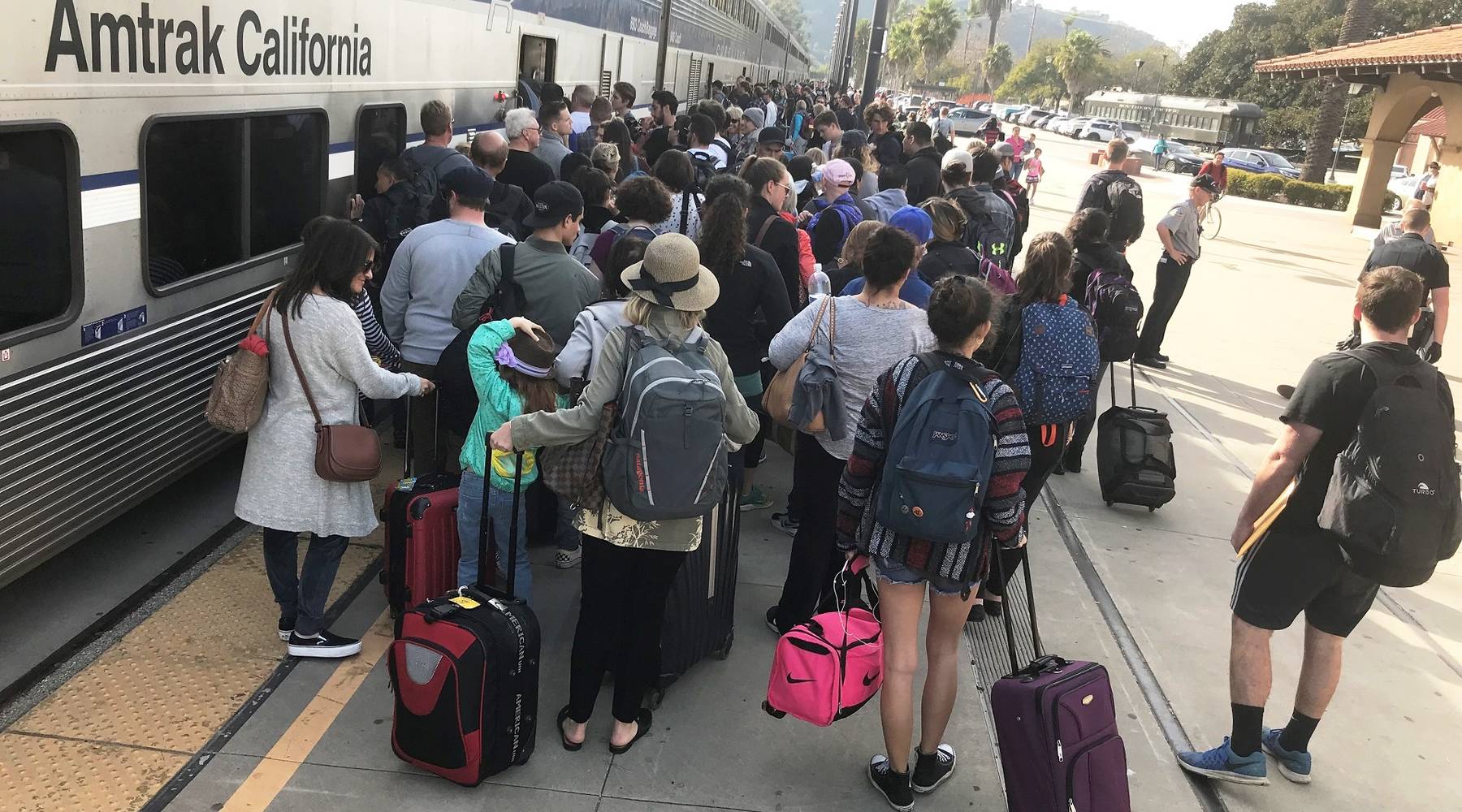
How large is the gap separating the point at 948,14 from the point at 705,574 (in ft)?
403

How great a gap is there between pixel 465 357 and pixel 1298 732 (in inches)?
131

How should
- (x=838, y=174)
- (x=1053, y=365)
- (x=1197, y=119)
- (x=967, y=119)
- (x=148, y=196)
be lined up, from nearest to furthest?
(x=1053, y=365) → (x=148, y=196) → (x=838, y=174) → (x=1197, y=119) → (x=967, y=119)

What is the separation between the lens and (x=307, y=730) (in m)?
3.74

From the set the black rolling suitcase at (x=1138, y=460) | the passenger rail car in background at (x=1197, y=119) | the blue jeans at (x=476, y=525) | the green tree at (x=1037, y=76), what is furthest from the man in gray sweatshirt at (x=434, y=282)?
the green tree at (x=1037, y=76)

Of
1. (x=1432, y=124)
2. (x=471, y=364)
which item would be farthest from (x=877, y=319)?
(x=1432, y=124)

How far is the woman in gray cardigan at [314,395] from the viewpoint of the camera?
372cm

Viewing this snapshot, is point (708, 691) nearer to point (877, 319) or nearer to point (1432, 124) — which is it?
point (877, 319)

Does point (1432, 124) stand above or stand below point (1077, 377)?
above

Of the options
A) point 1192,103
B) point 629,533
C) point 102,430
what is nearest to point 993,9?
point 1192,103

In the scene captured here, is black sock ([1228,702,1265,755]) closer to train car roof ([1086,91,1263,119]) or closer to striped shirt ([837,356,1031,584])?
striped shirt ([837,356,1031,584])

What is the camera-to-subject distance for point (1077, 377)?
4.41 meters

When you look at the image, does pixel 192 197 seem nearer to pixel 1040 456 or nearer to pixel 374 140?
pixel 374 140

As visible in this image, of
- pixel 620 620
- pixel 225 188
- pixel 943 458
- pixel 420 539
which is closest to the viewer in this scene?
pixel 943 458

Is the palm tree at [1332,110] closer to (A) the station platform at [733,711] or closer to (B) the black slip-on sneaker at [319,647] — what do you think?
(A) the station platform at [733,711]
